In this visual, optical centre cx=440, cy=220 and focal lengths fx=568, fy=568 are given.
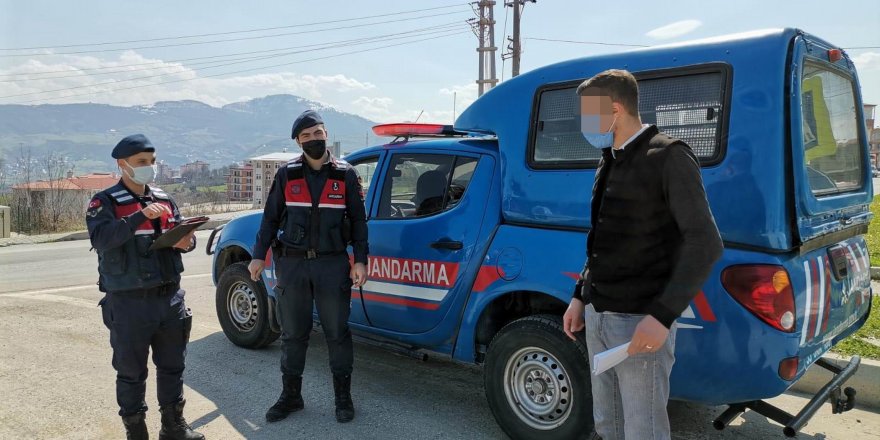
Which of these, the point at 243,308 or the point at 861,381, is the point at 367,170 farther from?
the point at 861,381

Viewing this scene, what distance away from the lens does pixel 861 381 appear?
390 centimetres

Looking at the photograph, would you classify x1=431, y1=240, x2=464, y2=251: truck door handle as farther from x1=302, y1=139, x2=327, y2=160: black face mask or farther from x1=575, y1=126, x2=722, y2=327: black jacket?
x1=575, y1=126, x2=722, y2=327: black jacket

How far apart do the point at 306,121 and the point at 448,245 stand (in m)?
1.16

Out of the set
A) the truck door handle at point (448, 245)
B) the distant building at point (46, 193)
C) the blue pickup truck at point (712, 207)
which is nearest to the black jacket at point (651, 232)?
the blue pickup truck at point (712, 207)

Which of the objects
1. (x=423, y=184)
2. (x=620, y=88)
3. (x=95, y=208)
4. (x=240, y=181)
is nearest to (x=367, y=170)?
(x=423, y=184)

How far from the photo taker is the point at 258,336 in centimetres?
487

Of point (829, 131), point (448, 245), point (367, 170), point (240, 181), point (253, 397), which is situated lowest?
point (253, 397)

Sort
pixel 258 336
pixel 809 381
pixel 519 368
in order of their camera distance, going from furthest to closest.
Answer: pixel 258 336 < pixel 809 381 < pixel 519 368

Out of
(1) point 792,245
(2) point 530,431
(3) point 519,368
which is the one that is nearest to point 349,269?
(3) point 519,368

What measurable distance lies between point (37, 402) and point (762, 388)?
14.4 ft

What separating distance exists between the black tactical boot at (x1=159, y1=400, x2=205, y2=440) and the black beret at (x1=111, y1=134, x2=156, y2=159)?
142 cm

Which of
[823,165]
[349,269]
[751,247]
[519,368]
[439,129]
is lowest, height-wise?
[519,368]

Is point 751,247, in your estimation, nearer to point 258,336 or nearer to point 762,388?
point 762,388

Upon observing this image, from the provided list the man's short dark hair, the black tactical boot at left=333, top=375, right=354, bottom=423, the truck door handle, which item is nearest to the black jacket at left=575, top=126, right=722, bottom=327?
the man's short dark hair
